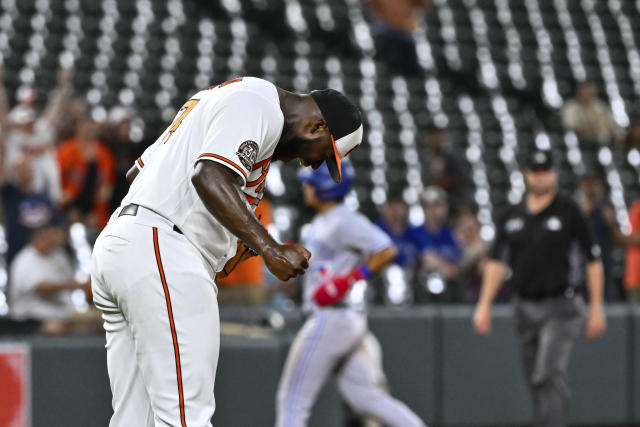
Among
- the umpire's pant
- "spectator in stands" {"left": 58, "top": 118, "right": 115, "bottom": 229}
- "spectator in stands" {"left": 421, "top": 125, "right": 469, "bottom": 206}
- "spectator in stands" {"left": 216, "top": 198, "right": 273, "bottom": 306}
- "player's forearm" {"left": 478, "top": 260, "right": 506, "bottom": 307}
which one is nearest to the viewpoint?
the umpire's pant

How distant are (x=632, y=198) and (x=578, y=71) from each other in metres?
3.25

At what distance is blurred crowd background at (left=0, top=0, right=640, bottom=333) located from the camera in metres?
8.60

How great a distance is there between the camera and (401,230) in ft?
31.4

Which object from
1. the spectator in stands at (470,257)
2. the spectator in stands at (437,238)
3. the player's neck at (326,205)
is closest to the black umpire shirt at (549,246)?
the player's neck at (326,205)

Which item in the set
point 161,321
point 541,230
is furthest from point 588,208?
point 161,321

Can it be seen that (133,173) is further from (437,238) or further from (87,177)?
(437,238)

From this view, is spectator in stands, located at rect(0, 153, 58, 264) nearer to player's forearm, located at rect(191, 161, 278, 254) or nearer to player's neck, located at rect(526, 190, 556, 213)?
player's neck, located at rect(526, 190, 556, 213)

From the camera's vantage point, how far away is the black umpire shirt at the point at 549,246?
670 cm

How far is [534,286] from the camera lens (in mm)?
6695

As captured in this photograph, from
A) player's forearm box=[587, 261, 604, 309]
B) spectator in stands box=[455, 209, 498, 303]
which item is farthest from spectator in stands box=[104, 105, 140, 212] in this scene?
player's forearm box=[587, 261, 604, 309]

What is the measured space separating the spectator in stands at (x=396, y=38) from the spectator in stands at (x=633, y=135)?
311cm

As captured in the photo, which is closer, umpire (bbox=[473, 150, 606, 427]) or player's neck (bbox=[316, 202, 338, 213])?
player's neck (bbox=[316, 202, 338, 213])

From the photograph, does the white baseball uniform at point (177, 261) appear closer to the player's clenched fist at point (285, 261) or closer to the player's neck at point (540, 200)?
the player's clenched fist at point (285, 261)

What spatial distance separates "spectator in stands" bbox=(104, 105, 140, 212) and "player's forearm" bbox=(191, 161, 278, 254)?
16.2 feet
